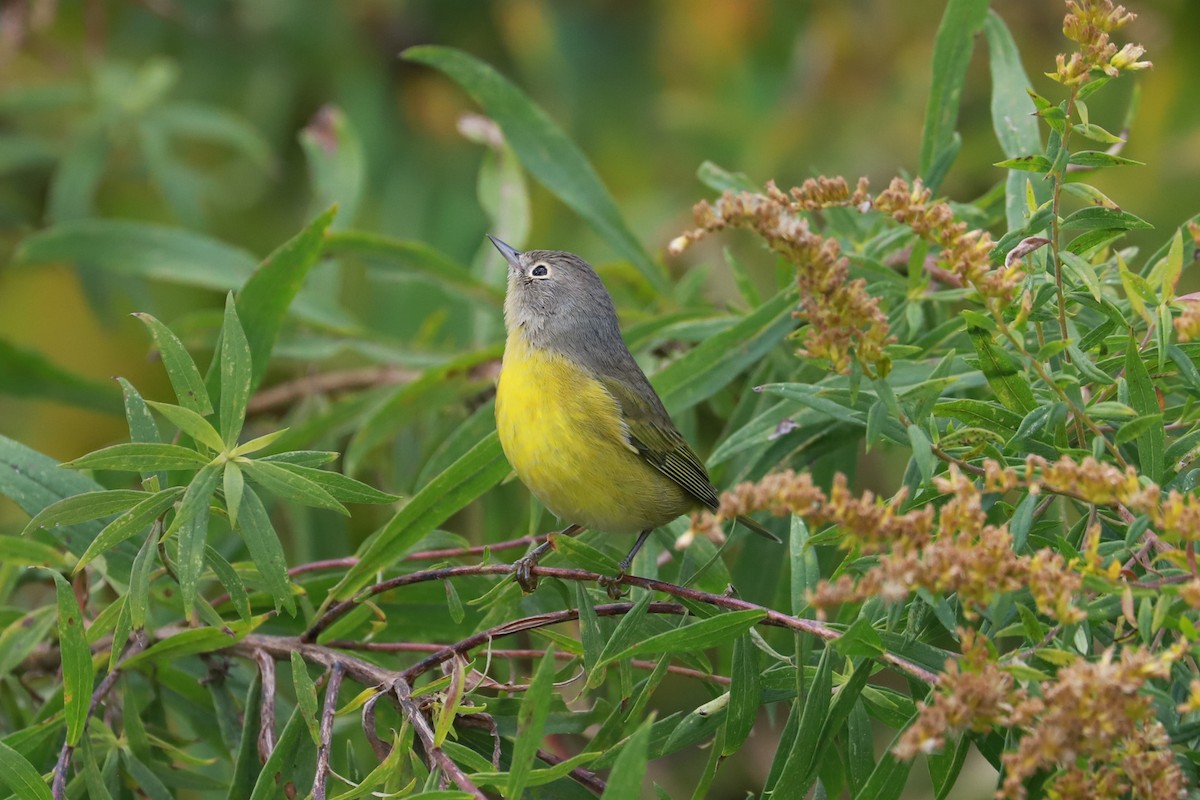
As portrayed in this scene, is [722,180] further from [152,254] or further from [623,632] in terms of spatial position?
[152,254]

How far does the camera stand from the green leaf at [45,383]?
3.93 m

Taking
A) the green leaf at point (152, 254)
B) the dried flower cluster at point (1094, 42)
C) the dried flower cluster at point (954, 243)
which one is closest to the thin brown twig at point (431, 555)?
the dried flower cluster at point (954, 243)

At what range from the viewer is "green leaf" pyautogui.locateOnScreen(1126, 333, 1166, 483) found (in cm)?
204

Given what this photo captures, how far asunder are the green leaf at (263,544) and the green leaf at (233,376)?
0.13m

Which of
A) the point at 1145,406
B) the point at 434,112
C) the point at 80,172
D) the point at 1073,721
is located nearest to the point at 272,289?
the point at 1145,406

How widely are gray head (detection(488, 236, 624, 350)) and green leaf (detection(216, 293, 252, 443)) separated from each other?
118cm

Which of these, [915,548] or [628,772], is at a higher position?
[915,548]

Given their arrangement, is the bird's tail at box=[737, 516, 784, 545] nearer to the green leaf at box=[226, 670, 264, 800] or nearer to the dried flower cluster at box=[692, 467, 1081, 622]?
the green leaf at box=[226, 670, 264, 800]

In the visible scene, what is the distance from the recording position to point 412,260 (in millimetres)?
4004

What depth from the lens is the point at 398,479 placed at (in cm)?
408

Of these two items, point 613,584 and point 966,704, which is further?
point 613,584

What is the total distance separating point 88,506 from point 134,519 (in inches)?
3.7

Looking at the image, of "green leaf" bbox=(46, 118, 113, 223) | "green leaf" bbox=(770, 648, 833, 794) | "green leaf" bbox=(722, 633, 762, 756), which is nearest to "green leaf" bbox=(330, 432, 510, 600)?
"green leaf" bbox=(722, 633, 762, 756)

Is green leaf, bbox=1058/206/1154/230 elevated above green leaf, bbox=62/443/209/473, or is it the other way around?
green leaf, bbox=1058/206/1154/230
